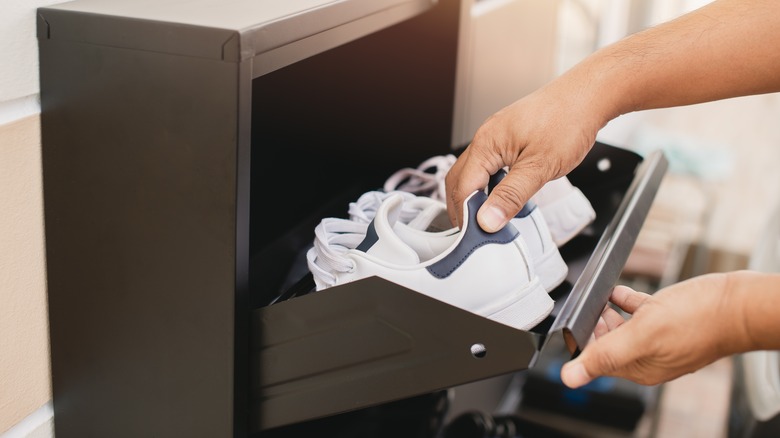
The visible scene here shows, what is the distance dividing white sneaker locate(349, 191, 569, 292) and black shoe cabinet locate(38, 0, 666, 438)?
0.04 meters

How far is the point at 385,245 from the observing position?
72 centimetres

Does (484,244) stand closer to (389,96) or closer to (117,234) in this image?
(117,234)

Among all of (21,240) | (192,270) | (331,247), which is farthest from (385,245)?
(21,240)

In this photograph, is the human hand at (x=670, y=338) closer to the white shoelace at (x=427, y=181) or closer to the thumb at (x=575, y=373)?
the thumb at (x=575, y=373)

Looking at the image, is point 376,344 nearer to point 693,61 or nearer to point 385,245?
point 385,245

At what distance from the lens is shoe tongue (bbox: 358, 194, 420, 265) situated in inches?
27.9

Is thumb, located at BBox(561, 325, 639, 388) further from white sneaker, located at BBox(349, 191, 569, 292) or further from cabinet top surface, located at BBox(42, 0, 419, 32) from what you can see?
cabinet top surface, located at BBox(42, 0, 419, 32)

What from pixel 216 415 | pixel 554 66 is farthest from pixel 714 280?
pixel 554 66

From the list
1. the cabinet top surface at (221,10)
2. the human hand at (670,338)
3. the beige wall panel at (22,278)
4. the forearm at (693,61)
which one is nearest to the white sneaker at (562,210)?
the forearm at (693,61)

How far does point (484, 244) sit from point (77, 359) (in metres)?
0.38

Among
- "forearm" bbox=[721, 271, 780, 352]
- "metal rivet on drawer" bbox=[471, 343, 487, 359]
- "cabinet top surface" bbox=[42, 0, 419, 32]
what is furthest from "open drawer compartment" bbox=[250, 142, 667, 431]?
"cabinet top surface" bbox=[42, 0, 419, 32]

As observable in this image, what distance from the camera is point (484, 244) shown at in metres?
0.69

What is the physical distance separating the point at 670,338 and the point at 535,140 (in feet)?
0.79

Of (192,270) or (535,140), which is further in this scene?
(535,140)
